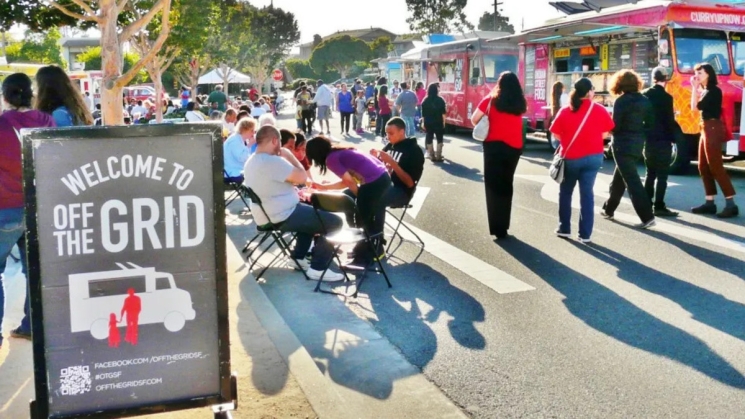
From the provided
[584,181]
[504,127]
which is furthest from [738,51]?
[504,127]

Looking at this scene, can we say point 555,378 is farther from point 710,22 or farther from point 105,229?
point 710,22

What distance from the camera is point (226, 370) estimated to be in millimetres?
3471

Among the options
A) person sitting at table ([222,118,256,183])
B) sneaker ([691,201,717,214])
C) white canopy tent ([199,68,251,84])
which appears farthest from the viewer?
white canopy tent ([199,68,251,84])

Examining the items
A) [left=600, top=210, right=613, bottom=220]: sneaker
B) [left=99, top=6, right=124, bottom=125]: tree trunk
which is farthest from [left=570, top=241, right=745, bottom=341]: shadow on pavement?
[left=99, top=6, right=124, bottom=125]: tree trunk

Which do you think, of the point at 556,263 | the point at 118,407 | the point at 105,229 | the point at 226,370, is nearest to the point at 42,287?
the point at 105,229

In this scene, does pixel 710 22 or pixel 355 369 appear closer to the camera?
pixel 355 369

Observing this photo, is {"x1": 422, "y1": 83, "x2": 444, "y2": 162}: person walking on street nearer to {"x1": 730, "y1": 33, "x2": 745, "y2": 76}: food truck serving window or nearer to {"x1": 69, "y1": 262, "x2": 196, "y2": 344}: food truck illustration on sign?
{"x1": 730, "y1": 33, "x2": 745, "y2": 76}: food truck serving window

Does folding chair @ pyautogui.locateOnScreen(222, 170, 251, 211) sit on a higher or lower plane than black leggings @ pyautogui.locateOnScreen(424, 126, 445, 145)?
lower

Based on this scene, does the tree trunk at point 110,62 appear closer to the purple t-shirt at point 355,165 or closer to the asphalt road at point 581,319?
the asphalt road at point 581,319

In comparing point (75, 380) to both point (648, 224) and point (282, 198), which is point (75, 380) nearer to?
point (282, 198)

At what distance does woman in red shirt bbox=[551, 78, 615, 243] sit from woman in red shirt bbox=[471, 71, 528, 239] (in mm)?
483

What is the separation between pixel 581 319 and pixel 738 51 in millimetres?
10653

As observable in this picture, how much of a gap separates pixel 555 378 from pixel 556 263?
2.99 meters

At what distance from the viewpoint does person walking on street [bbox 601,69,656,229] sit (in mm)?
8703
